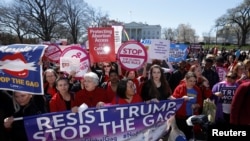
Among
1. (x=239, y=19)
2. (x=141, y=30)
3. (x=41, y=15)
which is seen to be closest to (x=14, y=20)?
(x=41, y=15)

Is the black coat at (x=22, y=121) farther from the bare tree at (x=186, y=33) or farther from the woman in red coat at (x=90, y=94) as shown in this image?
the bare tree at (x=186, y=33)

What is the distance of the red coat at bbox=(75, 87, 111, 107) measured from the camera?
479 centimetres

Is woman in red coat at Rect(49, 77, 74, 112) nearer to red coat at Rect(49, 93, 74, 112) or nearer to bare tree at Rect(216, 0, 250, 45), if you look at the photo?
red coat at Rect(49, 93, 74, 112)

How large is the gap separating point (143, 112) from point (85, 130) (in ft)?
2.62

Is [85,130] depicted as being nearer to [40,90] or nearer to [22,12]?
[40,90]

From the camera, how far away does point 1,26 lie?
2176 inches

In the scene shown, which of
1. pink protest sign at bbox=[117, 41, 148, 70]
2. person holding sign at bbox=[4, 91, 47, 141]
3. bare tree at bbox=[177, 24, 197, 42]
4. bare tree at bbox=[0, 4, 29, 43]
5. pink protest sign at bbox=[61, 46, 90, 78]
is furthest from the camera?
bare tree at bbox=[177, 24, 197, 42]

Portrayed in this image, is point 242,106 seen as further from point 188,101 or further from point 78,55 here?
point 78,55

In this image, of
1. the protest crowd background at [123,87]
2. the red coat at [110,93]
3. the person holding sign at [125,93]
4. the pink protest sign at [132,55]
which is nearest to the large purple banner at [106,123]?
the protest crowd background at [123,87]

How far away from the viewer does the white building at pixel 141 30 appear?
124m

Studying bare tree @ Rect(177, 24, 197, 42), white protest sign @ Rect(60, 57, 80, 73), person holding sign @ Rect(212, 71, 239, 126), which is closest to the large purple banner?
person holding sign @ Rect(212, 71, 239, 126)

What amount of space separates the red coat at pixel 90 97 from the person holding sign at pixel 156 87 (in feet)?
2.92

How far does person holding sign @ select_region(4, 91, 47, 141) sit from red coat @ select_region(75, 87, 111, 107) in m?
0.79

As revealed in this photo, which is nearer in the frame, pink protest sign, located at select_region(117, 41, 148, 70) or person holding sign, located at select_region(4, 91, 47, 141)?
person holding sign, located at select_region(4, 91, 47, 141)
